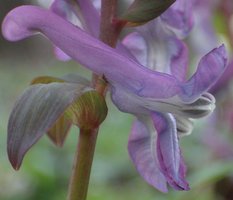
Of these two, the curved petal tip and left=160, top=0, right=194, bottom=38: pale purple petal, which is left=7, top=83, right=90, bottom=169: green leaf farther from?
left=160, top=0, right=194, bottom=38: pale purple petal

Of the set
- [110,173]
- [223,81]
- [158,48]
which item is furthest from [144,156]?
[110,173]

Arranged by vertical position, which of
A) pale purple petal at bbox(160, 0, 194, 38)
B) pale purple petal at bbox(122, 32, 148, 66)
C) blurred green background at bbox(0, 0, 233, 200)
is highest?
pale purple petal at bbox(160, 0, 194, 38)

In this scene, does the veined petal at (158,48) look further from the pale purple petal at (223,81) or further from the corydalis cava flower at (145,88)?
the pale purple petal at (223,81)

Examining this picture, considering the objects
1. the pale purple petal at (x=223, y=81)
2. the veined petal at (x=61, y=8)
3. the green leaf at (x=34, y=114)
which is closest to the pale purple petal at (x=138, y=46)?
the veined petal at (x=61, y=8)

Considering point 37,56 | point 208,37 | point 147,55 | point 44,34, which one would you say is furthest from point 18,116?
point 37,56

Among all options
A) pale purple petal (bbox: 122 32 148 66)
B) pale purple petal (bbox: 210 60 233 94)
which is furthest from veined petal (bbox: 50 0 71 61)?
pale purple petal (bbox: 210 60 233 94)
